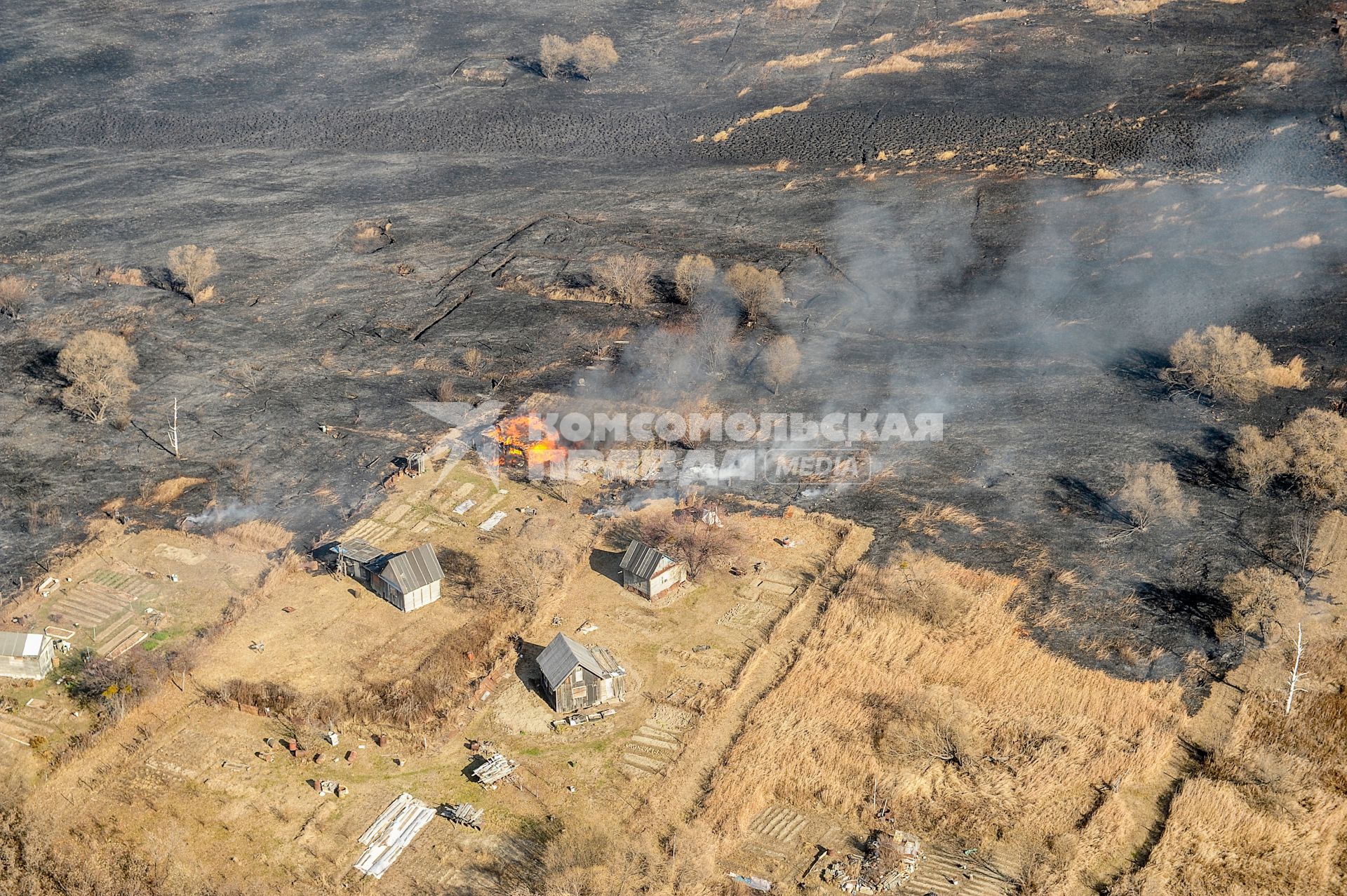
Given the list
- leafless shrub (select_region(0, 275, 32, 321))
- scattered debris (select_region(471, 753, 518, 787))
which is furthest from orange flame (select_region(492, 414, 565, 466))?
leafless shrub (select_region(0, 275, 32, 321))

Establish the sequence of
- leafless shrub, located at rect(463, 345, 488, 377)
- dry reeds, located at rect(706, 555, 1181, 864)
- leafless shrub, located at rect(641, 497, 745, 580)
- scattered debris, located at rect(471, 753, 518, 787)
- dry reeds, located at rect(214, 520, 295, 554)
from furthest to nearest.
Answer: leafless shrub, located at rect(463, 345, 488, 377)
dry reeds, located at rect(214, 520, 295, 554)
leafless shrub, located at rect(641, 497, 745, 580)
scattered debris, located at rect(471, 753, 518, 787)
dry reeds, located at rect(706, 555, 1181, 864)

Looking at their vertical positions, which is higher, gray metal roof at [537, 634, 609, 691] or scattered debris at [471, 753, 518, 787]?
gray metal roof at [537, 634, 609, 691]

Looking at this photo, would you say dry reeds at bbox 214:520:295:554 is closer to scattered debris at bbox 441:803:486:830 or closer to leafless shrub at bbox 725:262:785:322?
scattered debris at bbox 441:803:486:830

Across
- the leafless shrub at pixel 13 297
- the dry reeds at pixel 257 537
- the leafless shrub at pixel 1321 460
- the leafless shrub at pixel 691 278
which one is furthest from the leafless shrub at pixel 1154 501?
the leafless shrub at pixel 13 297

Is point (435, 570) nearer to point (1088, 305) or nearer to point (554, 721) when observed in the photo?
point (554, 721)

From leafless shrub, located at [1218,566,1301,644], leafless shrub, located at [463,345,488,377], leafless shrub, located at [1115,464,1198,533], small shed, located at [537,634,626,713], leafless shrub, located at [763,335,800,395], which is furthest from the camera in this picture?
leafless shrub, located at [463,345,488,377]

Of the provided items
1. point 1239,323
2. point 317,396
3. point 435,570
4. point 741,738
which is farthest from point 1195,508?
point 317,396

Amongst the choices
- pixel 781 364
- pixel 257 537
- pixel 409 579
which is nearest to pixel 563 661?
pixel 409 579
